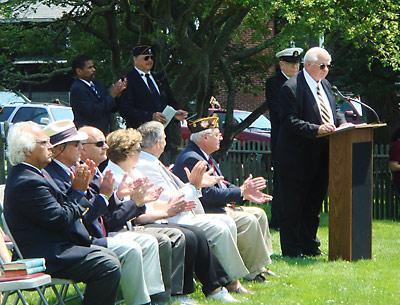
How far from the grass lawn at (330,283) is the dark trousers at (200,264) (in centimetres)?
17

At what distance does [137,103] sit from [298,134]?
2084mm

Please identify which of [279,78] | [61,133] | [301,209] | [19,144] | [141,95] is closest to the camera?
[19,144]

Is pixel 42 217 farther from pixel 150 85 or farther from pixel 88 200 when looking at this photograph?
pixel 150 85

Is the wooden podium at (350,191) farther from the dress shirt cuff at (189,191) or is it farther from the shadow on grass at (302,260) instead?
the dress shirt cuff at (189,191)

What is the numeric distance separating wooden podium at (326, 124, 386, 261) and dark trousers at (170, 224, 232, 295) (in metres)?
2.07

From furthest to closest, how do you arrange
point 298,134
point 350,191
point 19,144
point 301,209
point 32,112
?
point 32,112 → point 301,209 → point 298,134 → point 350,191 → point 19,144

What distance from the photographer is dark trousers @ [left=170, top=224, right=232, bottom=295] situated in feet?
28.1

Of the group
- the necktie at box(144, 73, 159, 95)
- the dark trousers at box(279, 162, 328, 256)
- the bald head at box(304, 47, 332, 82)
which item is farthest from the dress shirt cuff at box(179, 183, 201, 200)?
the necktie at box(144, 73, 159, 95)

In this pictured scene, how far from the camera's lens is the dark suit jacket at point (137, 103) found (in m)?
11.6

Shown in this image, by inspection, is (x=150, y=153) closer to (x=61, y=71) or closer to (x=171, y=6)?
(x=171, y=6)

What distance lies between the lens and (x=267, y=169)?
17.9 metres

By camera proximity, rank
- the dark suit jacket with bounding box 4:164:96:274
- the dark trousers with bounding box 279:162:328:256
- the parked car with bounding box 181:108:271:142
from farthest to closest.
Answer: the parked car with bounding box 181:108:271:142
the dark trousers with bounding box 279:162:328:256
the dark suit jacket with bounding box 4:164:96:274

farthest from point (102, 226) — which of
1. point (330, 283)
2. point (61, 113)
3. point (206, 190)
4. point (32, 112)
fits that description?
point (32, 112)

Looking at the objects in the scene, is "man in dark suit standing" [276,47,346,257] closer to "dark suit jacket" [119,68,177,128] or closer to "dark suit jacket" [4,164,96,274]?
"dark suit jacket" [119,68,177,128]
